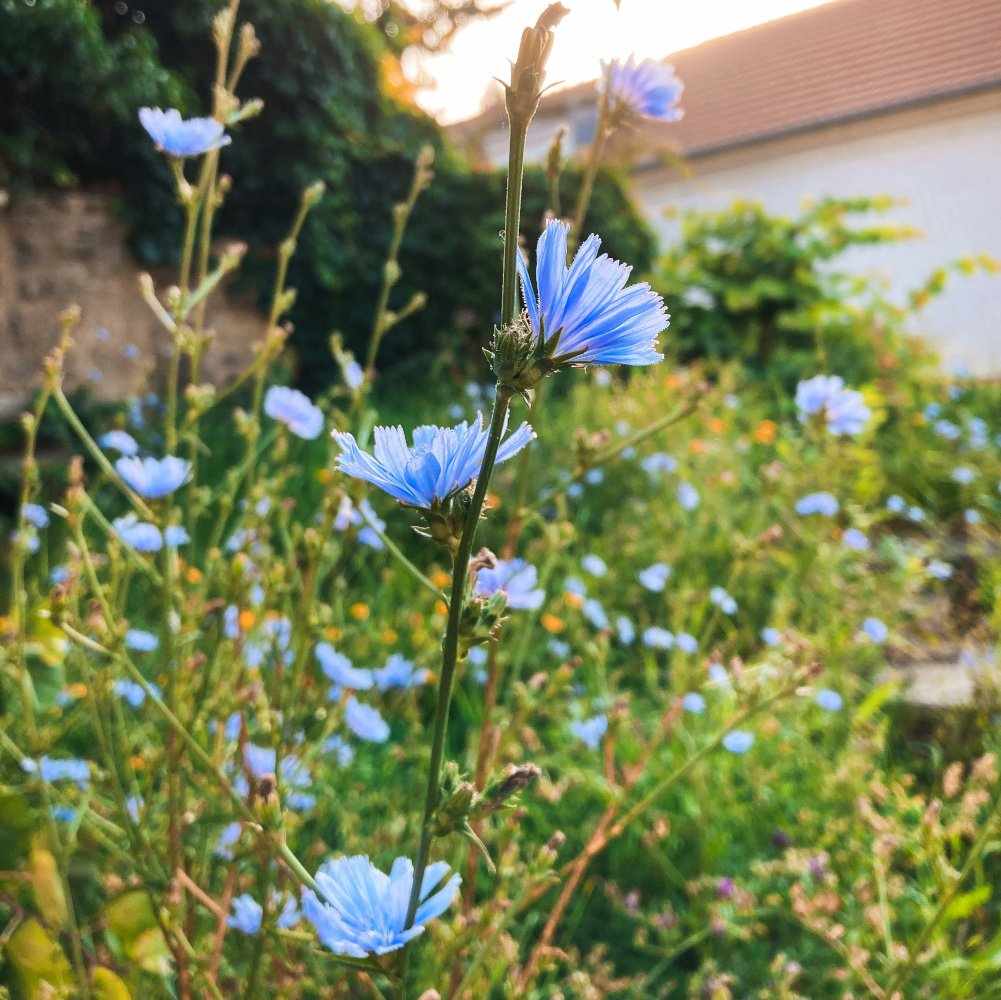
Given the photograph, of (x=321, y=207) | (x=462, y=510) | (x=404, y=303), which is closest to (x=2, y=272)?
(x=321, y=207)

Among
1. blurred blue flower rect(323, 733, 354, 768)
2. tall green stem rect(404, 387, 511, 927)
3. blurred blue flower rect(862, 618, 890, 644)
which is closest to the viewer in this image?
tall green stem rect(404, 387, 511, 927)

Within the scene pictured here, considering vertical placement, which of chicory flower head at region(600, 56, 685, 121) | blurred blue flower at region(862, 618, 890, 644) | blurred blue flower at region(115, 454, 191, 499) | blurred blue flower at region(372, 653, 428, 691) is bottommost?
blurred blue flower at region(372, 653, 428, 691)

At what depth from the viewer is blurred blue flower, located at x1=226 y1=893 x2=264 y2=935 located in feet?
3.20

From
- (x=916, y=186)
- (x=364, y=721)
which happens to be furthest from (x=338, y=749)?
(x=916, y=186)

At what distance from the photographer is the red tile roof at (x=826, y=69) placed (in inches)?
397

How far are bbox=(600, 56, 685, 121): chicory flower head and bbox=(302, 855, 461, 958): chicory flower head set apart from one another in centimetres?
118

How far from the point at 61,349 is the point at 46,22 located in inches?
137

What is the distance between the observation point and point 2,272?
13.3ft

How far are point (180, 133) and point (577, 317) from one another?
0.83 meters

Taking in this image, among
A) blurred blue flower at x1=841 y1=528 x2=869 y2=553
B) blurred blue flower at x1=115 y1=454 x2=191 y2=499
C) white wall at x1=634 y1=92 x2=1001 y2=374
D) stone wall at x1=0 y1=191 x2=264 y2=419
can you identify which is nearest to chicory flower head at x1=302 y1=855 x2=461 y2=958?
blurred blue flower at x1=115 y1=454 x2=191 y2=499

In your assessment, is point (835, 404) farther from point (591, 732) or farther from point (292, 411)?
point (292, 411)

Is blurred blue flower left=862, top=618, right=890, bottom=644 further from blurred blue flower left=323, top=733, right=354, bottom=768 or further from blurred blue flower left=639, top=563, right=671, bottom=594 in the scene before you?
blurred blue flower left=323, top=733, right=354, bottom=768

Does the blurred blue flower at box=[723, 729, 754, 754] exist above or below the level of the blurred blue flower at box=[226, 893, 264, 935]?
above

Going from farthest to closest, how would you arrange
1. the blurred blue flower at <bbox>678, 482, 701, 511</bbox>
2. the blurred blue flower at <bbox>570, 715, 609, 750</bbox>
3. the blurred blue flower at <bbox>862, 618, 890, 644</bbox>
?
1. the blurred blue flower at <bbox>678, 482, 701, 511</bbox>
2. the blurred blue flower at <bbox>862, 618, 890, 644</bbox>
3. the blurred blue flower at <bbox>570, 715, 609, 750</bbox>
